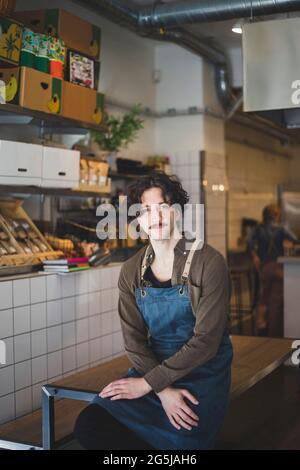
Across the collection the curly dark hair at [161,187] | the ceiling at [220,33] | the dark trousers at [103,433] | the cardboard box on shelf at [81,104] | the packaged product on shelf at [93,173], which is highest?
the ceiling at [220,33]

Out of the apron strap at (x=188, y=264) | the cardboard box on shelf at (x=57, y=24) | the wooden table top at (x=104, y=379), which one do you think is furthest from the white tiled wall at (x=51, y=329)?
the cardboard box on shelf at (x=57, y=24)

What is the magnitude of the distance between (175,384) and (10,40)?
7.96ft

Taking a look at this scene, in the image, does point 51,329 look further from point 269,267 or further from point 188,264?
point 269,267

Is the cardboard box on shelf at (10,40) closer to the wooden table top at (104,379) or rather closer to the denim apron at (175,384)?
the denim apron at (175,384)

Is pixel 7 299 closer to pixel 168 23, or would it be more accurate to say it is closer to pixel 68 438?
pixel 68 438

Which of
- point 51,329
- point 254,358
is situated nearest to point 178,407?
point 254,358

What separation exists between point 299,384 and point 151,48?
4065mm

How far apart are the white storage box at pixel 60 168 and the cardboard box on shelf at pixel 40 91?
28 centimetres

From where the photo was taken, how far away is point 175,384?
2596 mm

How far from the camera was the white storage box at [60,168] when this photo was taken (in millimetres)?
4203

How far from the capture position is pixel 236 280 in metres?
6.72

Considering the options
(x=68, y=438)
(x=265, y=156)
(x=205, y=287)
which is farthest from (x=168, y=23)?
(x=265, y=156)

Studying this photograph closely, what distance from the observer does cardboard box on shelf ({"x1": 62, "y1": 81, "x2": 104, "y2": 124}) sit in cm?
440

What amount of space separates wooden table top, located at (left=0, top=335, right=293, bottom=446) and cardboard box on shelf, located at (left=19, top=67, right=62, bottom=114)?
5.66 ft
